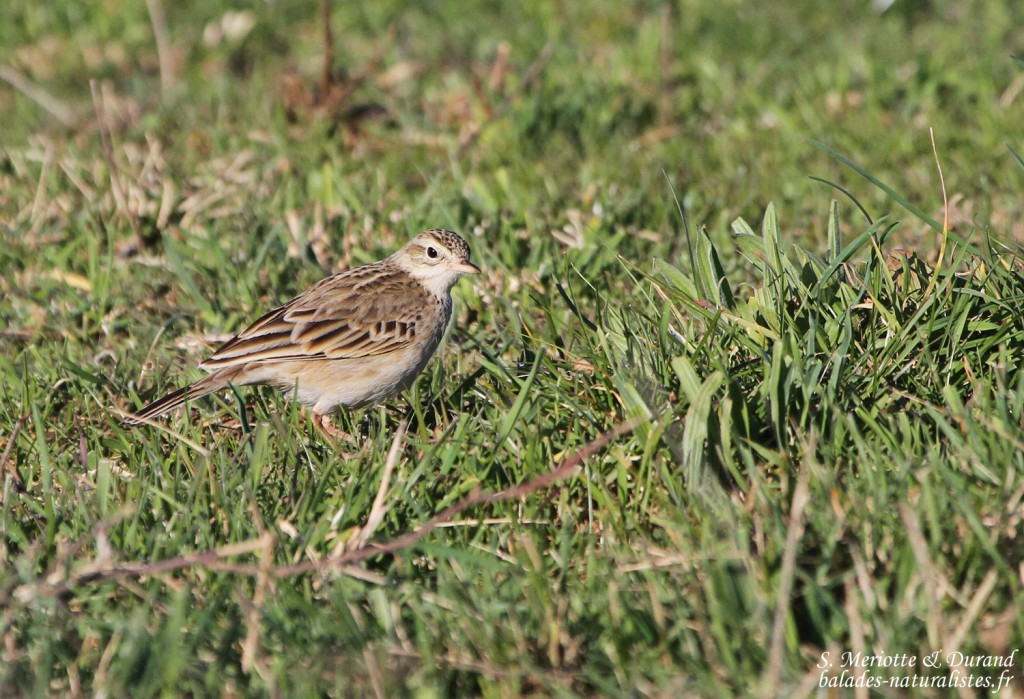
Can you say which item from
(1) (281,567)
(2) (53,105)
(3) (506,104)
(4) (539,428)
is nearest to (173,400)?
(1) (281,567)

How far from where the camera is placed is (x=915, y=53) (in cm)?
984

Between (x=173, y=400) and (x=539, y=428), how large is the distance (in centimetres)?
160

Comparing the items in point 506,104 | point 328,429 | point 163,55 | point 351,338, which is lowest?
point 328,429

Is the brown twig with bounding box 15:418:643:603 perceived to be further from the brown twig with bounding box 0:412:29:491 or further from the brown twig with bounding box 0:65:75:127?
the brown twig with bounding box 0:65:75:127

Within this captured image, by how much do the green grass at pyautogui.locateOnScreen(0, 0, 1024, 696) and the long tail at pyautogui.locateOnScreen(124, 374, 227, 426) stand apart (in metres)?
0.12

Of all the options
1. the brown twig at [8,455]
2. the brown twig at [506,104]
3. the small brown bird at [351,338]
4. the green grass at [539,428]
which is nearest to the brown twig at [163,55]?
the green grass at [539,428]

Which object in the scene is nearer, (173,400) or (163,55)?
(173,400)

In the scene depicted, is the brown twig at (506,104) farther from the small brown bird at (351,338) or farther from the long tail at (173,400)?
the long tail at (173,400)

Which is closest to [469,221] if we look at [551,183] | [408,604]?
[551,183]

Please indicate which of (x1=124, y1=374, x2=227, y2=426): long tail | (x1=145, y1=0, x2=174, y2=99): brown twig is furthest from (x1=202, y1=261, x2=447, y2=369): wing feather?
(x1=145, y1=0, x2=174, y2=99): brown twig

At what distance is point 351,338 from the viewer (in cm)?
588

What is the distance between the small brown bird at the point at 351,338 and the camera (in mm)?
5574

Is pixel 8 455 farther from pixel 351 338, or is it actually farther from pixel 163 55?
pixel 163 55

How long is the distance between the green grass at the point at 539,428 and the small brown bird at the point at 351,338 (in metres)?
0.17
